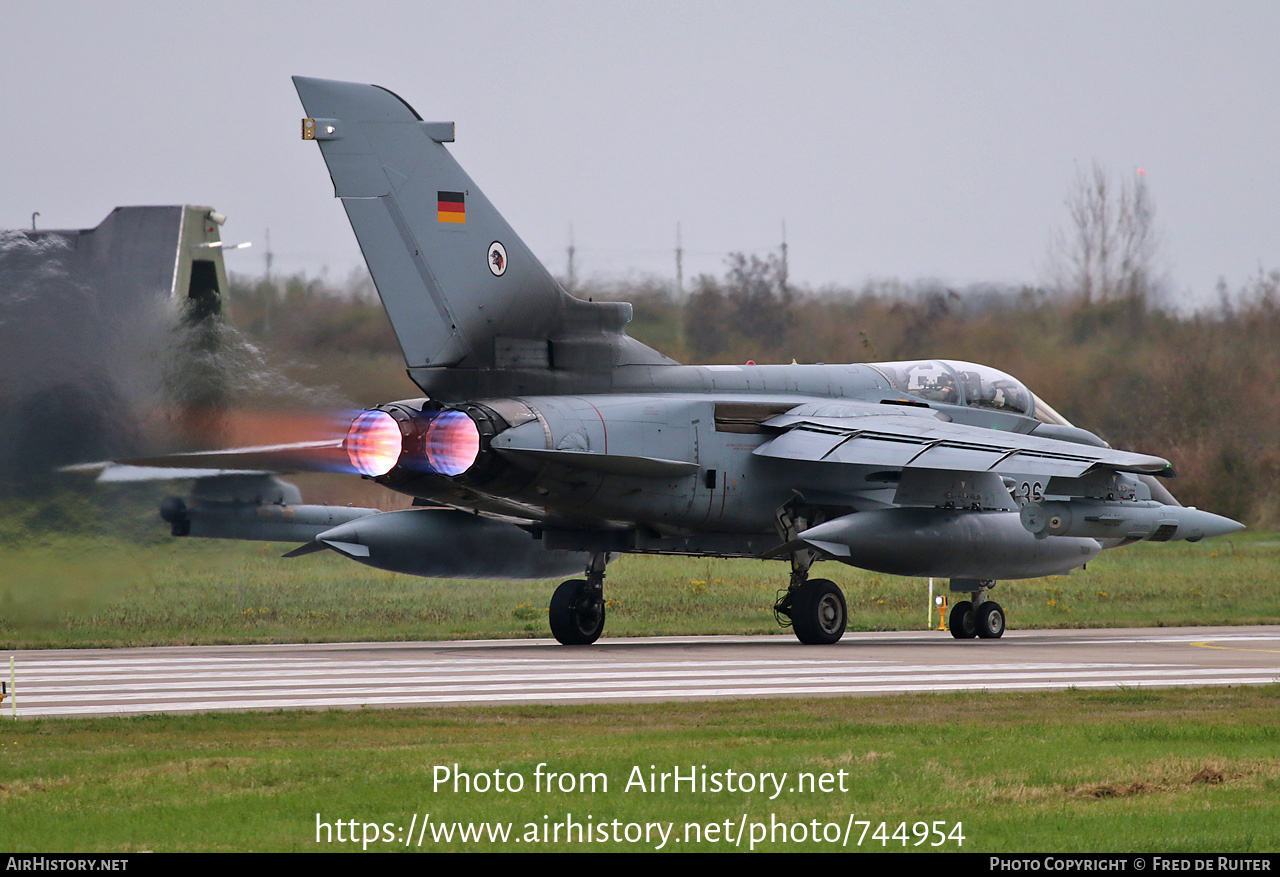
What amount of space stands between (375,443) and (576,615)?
427 centimetres

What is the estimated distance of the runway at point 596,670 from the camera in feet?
45.6

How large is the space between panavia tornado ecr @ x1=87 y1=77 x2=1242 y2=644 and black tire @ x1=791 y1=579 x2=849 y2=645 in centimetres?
3

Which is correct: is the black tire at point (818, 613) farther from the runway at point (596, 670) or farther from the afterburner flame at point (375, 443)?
the afterburner flame at point (375, 443)

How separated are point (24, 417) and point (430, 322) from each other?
5217mm

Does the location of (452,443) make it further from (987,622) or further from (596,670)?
(987,622)

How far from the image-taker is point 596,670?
16609 mm

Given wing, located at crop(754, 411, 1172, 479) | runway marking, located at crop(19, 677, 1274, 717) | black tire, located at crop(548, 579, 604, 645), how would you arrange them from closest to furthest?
runway marking, located at crop(19, 677, 1274, 717) → wing, located at crop(754, 411, 1172, 479) → black tire, located at crop(548, 579, 604, 645)

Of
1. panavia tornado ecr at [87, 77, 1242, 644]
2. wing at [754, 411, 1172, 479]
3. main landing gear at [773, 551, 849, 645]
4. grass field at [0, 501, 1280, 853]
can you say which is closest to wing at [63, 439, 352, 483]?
panavia tornado ecr at [87, 77, 1242, 644]

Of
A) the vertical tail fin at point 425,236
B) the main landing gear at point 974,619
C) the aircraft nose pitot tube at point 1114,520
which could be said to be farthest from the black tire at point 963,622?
the vertical tail fin at point 425,236

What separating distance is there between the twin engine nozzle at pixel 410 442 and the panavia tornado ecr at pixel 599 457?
1.0 inches

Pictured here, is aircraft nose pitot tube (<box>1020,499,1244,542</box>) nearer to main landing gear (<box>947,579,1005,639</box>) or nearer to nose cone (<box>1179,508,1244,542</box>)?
nose cone (<box>1179,508,1244,542</box>)

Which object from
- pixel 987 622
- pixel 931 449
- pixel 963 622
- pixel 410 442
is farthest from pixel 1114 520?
pixel 410 442

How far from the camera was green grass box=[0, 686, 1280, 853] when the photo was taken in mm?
7859

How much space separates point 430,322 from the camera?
18.3 meters
